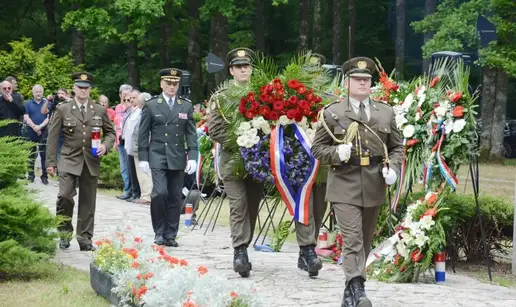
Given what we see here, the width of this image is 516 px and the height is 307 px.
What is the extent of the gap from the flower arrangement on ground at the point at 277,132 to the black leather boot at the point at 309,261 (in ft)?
0.99

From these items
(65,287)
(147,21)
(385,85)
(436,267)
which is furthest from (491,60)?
(65,287)

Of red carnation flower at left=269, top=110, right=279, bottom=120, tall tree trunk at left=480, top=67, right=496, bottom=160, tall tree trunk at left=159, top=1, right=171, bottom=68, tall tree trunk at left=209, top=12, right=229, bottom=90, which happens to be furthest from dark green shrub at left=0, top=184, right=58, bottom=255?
tall tree trunk at left=159, top=1, right=171, bottom=68

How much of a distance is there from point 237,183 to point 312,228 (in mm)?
928

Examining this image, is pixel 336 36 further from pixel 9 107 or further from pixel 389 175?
pixel 389 175

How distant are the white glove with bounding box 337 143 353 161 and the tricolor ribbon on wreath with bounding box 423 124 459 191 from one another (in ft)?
9.65

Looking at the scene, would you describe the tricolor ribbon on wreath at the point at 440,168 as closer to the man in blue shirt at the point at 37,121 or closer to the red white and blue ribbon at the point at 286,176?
the red white and blue ribbon at the point at 286,176

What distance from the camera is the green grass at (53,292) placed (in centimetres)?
941

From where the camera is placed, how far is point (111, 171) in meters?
23.2

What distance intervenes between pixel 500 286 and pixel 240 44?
34694mm

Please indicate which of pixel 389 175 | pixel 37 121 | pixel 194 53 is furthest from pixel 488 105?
pixel 389 175

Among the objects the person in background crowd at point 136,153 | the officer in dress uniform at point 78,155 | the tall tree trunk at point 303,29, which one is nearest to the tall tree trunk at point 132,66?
the tall tree trunk at point 303,29

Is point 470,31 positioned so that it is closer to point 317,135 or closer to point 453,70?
point 453,70

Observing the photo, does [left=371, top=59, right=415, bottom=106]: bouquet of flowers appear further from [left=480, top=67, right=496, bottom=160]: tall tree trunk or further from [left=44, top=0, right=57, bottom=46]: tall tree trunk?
[left=44, top=0, right=57, bottom=46]: tall tree trunk

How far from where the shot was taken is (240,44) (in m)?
45.2
